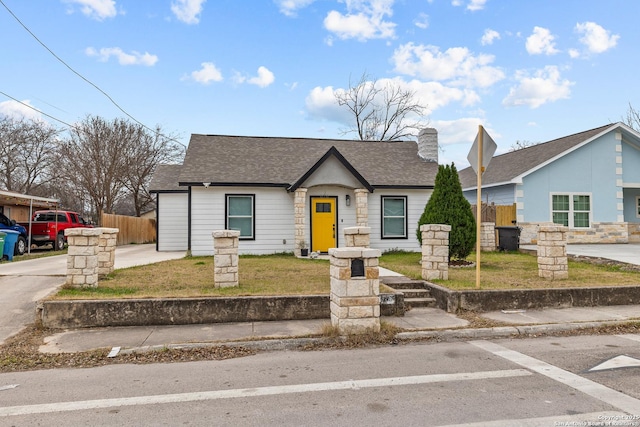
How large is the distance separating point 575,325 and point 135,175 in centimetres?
3295

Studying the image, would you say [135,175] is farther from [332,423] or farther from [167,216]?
[332,423]

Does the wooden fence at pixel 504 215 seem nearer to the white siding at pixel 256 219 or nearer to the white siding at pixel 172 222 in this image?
the white siding at pixel 256 219

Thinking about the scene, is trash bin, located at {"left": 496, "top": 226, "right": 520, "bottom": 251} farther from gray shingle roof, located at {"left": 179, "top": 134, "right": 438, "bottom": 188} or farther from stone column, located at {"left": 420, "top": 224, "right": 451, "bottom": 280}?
stone column, located at {"left": 420, "top": 224, "right": 451, "bottom": 280}

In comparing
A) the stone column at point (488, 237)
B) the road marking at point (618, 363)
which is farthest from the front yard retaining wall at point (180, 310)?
the stone column at point (488, 237)

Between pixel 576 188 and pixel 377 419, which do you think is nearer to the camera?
pixel 377 419

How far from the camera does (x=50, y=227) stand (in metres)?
19.5

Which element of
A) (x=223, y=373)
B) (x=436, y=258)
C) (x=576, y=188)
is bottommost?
(x=223, y=373)

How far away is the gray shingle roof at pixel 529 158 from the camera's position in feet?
Answer: 64.5

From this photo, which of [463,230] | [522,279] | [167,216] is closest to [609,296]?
[522,279]

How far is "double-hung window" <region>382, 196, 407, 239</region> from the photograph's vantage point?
1697 centimetres

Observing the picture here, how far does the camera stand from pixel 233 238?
8781 millimetres

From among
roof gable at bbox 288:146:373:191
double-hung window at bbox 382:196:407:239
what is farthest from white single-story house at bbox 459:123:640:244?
roof gable at bbox 288:146:373:191

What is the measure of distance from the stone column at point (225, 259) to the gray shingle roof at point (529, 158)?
1499 centimetres

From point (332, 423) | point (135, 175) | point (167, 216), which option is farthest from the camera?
point (135, 175)
